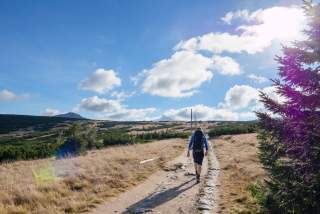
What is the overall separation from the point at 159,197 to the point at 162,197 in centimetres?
11

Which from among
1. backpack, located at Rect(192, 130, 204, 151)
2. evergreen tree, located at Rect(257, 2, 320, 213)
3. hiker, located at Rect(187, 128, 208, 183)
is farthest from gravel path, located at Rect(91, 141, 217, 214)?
evergreen tree, located at Rect(257, 2, 320, 213)

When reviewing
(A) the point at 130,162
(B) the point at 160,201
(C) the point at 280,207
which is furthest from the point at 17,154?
(C) the point at 280,207

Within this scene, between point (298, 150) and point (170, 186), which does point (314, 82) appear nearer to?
point (298, 150)

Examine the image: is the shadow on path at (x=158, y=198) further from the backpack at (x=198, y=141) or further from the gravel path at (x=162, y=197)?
the backpack at (x=198, y=141)

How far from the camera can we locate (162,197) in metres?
12.9

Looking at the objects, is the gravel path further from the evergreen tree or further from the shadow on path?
the evergreen tree

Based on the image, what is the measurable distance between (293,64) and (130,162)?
16.0 metres

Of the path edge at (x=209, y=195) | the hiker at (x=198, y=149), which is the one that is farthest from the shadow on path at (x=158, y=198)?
the hiker at (x=198, y=149)

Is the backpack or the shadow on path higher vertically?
the backpack

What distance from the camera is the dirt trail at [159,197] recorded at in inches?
440

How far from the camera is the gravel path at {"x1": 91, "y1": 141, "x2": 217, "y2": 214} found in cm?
1118

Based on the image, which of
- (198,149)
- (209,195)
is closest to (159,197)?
(209,195)

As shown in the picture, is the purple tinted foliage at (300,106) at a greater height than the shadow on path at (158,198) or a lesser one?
greater

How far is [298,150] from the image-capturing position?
7.12 meters
